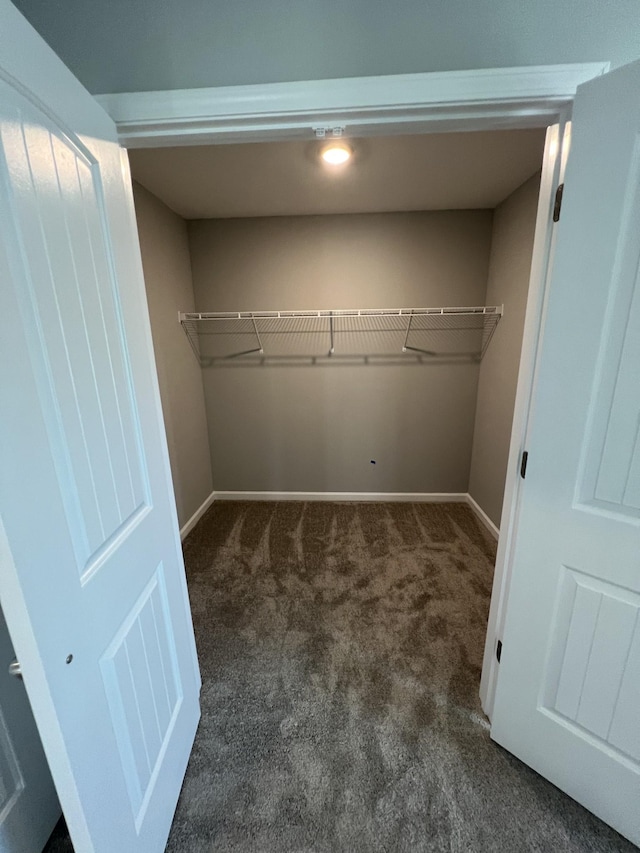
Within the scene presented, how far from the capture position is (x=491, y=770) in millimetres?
1195

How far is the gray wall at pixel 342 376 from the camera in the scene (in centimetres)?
268

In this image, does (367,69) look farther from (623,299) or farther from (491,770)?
(491,770)

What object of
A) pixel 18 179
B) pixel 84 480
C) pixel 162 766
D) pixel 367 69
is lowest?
pixel 162 766

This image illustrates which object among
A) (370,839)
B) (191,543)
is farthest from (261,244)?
(370,839)

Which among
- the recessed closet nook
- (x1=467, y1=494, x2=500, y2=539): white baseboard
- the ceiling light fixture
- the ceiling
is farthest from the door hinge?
(x1=467, y1=494, x2=500, y2=539): white baseboard

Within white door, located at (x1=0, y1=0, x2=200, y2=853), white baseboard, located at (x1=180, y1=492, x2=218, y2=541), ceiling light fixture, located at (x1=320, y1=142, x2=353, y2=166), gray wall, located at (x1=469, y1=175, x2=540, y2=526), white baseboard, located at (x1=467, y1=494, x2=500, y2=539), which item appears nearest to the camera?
white door, located at (x1=0, y1=0, x2=200, y2=853)

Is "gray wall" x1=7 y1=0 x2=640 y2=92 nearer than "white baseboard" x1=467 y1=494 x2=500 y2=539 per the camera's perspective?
Yes

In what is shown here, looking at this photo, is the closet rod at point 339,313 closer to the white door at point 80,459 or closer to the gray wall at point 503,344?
the gray wall at point 503,344

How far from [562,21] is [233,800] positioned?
243 centimetres

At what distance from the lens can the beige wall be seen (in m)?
2.25

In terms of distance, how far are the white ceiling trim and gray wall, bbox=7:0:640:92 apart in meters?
0.03

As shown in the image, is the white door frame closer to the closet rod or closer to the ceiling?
the ceiling

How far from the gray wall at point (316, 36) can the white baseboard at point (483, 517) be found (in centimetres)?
247

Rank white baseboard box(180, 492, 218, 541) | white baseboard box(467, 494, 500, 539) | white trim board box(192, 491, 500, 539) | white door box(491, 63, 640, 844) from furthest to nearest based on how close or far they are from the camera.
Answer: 1. white trim board box(192, 491, 500, 539)
2. white baseboard box(180, 492, 218, 541)
3. white baseboard box(467, 494, 500, 539)
4. white door box(491, 63, 640, 844)
